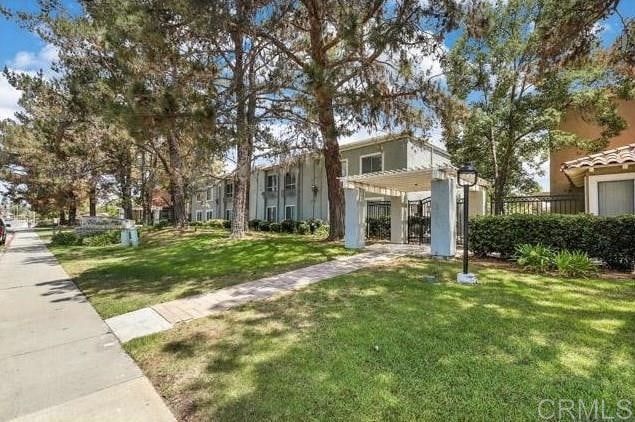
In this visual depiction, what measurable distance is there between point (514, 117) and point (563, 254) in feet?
30.4

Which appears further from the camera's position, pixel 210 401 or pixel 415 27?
pixel 415 27

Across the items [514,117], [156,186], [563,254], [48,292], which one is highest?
[514,117]

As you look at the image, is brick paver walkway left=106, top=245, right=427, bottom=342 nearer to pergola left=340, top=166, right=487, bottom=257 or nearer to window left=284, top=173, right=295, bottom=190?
pergola left=340, top=166, right=487, bottom=257

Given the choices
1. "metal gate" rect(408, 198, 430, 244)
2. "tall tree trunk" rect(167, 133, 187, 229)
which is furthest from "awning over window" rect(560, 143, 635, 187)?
"tall tree trunk" rect(167, 133, 187, 229)

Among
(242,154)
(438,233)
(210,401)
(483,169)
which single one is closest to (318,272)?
(438,233)

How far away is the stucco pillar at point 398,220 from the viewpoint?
1423 centimetres

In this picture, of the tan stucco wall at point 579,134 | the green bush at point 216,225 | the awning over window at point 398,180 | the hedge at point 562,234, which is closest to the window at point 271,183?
the green bush at point 216,225

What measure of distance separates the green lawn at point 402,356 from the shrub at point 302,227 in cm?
Answer: 1479

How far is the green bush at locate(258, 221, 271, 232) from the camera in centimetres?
2453

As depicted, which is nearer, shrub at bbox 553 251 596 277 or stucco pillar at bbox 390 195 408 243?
shrub at bbox 553 251 596 277

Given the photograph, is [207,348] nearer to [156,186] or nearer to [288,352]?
[288,352]

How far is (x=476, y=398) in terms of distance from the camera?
2.88m

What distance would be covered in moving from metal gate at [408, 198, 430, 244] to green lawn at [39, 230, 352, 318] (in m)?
4.26

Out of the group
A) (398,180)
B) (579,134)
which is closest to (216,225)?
(398,180)
